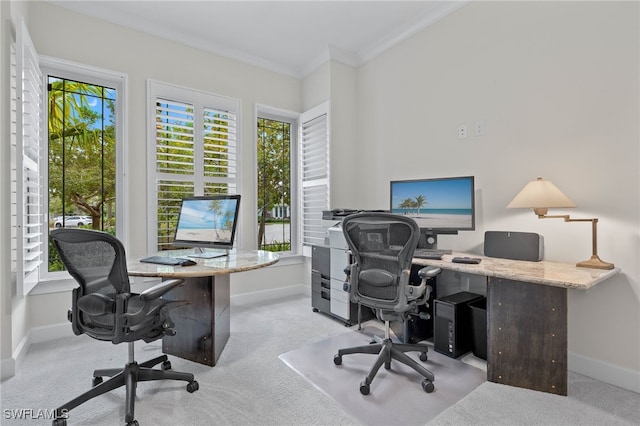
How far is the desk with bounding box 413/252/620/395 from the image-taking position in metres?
1.92

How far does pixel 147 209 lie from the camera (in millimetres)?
3258

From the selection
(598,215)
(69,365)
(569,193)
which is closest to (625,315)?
(598,215)

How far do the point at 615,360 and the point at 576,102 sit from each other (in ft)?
5.61

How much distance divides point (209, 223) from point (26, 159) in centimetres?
129

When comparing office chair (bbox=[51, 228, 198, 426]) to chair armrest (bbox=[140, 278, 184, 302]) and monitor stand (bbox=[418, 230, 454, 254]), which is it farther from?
monitor stand (bbox=[418, 230, 454, 254])

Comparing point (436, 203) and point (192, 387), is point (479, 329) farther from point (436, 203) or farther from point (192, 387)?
point (192, 387)

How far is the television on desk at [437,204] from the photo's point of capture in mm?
2594

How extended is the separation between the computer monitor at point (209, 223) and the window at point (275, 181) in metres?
1.47

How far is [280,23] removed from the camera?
3266mm

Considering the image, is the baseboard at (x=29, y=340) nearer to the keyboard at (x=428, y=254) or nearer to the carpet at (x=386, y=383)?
the carpet at (x=386, y=383)

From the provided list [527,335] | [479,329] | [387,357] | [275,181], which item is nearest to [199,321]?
[387,357]

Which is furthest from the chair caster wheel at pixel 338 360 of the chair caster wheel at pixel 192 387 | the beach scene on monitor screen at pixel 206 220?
→ the beach scene on monitor screen at pixel 206 220

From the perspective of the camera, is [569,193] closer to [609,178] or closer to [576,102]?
[609,178]

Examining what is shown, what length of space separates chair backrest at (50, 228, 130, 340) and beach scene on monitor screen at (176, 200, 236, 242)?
2.86 feet
